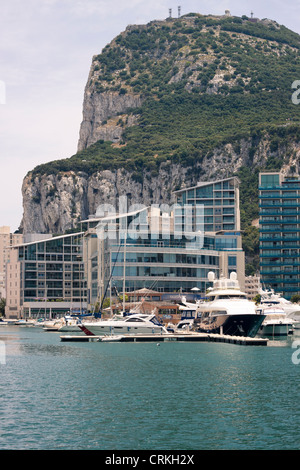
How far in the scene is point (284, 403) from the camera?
5366cm

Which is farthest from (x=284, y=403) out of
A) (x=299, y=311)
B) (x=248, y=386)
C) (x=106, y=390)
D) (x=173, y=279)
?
(x=173, y=279)

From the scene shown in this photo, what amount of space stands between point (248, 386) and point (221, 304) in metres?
50.9

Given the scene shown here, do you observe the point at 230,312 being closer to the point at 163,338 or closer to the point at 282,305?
the point at 163,338

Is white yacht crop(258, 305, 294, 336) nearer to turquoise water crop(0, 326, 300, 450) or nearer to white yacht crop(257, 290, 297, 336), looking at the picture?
white yacht crop(257, 290, 297, 336)

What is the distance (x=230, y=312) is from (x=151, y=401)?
5838 centimetres

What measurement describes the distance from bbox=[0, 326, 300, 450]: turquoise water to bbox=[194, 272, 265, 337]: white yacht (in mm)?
17523

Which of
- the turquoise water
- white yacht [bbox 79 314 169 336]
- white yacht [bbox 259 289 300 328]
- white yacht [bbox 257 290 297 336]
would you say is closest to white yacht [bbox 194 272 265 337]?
white yacht [bbox 257 290 297 336]

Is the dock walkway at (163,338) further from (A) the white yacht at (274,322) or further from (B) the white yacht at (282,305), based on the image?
(B) the white yacht at (282,305)

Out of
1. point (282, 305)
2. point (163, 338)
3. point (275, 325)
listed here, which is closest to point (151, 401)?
point (163, 338)

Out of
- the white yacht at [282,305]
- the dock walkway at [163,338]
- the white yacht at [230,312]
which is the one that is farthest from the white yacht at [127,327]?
the white yacht at [282,305]

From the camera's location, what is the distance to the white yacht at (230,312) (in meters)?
111

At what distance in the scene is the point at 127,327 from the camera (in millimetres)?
123250

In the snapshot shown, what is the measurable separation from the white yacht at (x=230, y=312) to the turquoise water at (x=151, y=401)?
690 inches
